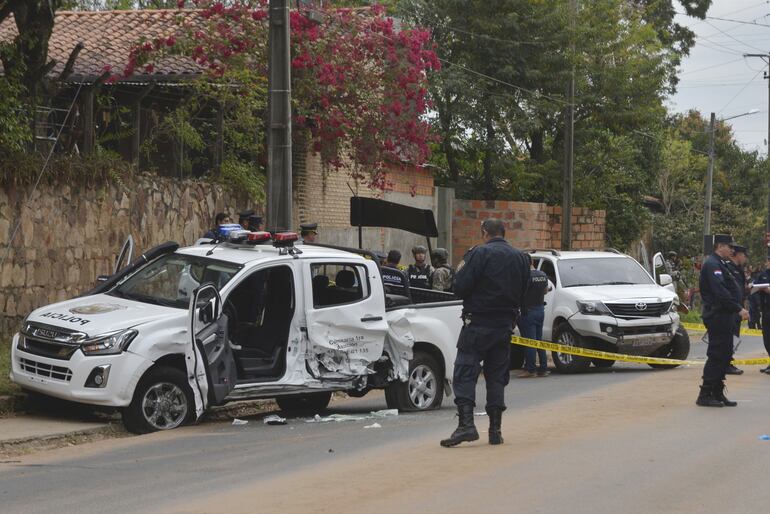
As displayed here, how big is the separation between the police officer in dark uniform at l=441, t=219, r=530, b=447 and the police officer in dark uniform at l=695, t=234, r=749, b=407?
3.63m

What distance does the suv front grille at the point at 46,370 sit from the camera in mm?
10844

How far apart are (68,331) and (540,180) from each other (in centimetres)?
2463

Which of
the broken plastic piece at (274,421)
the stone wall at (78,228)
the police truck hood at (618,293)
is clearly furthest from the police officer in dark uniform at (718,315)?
the stone wall at (78,228)

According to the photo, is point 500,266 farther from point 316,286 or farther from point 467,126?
point 467,126

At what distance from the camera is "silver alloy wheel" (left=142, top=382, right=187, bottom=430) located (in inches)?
436

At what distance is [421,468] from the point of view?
9250 mm

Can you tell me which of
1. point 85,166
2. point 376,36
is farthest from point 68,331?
point 376,36

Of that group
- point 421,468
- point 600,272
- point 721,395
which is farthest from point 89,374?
point 600,272

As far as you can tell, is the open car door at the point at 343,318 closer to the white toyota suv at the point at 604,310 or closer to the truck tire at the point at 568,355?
the white toyota suv at the point at 604,310

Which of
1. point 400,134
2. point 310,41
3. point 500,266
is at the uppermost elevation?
point 310,41

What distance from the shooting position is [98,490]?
839 cm

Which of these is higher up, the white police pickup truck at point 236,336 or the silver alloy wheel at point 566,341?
the white police pickup truck at point 236,336

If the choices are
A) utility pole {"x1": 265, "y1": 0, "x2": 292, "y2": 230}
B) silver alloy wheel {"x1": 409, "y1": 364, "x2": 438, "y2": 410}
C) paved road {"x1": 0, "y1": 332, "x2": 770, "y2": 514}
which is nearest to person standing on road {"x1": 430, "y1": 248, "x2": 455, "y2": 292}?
utility pole {"x1": 265, "y1": 0, "x2": 292, "y2": 230}

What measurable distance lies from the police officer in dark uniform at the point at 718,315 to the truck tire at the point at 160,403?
18.4 feet
